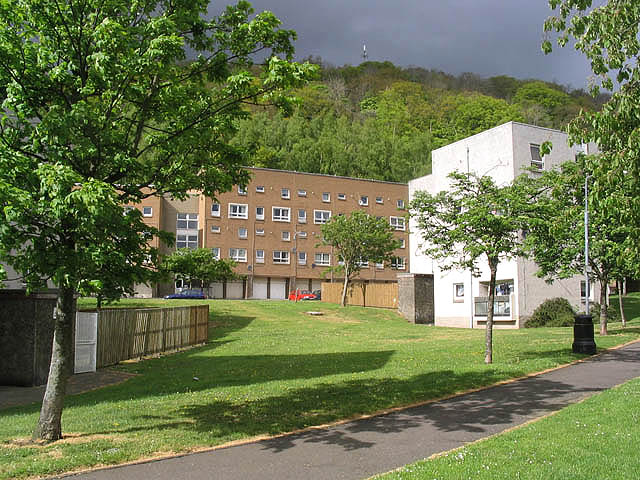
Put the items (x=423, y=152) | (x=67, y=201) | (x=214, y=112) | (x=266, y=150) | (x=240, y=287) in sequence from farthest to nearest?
(x=423, y=152) → (x=266, y=150) → (x=240, y=287) → (x=214, y=112) → (x=67, y=201)

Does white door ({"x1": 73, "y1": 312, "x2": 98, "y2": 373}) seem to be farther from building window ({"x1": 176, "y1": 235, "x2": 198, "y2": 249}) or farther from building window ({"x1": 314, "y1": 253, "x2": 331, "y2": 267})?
building window ({"x1": 314, "y1": 253, "x2": 331, "y2": 267})

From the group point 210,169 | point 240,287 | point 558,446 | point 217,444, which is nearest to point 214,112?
point 210,169

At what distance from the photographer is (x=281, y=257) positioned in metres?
67.7

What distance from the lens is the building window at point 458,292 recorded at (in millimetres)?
38131

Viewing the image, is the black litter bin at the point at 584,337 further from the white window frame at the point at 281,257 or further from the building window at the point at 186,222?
the building window at the point at 186,222

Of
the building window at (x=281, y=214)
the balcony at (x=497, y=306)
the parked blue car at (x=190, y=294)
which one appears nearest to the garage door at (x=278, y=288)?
the building window at (x=281, y=214)

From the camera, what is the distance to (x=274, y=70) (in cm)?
877

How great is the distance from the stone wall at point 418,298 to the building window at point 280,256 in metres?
26.9

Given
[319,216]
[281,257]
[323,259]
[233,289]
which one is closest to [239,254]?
[233,289]

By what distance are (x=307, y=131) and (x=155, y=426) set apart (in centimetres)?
8797

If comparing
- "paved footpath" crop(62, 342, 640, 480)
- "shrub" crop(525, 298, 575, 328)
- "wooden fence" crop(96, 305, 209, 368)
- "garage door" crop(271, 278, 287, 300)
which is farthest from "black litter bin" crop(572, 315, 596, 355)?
"garage door" crop(271, 278, 287, 300)

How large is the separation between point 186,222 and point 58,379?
6076cm

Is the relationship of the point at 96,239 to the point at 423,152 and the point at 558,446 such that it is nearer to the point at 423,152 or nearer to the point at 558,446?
the point at 558,446

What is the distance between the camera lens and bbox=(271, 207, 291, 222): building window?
67500 mm
